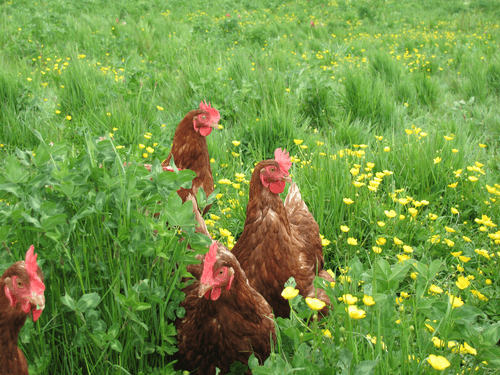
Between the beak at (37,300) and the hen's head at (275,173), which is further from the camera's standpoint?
the hen's head at (275,173)

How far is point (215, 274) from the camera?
1.38 metres

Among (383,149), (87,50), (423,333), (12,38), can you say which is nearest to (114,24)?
(87,50)

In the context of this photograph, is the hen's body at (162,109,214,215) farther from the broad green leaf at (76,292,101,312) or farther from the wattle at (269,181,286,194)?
the broad green leaf at (76,292,101,312)

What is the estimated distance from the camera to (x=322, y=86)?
156 inches

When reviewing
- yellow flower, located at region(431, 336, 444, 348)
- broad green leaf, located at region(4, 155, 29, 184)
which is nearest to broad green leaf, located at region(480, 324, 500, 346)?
yellow flower, located at region(431, 336, 444, 348)

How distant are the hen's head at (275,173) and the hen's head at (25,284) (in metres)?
1.16

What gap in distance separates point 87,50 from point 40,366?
229 inches

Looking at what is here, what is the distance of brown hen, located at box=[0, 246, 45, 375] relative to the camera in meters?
1.07

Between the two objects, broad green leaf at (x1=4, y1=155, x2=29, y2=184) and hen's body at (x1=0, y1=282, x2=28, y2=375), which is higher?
broad green leaf at (x1=4, y1=155, x2=29, y2=184)

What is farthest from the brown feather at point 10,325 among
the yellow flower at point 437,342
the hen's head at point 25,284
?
the yellow flower at point 437,342

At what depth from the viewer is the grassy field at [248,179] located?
1.22 metres

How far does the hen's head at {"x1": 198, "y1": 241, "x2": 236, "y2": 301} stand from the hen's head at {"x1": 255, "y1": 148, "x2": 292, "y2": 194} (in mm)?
596

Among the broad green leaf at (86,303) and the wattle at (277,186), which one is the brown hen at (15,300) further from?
the wattle at (277,186)

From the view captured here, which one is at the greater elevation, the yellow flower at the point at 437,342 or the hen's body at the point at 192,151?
the yellow flower at the point at 437,342
